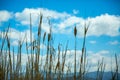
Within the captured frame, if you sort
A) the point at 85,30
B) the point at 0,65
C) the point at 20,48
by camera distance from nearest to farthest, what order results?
the point at 85,30 < the point at 0,65 < the point at 20,48

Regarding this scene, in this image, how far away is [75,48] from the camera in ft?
9.57

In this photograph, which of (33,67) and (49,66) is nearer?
(33,67)

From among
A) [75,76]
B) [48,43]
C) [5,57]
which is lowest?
[75,76]

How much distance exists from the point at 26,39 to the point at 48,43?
0.34m

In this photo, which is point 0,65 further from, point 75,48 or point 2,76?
point 75,48

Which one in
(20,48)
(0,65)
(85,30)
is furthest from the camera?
(20,48)

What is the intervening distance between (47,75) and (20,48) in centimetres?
53

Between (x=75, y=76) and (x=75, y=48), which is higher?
(x=75, y=48)

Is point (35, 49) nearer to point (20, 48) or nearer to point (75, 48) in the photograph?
point (20, 48)

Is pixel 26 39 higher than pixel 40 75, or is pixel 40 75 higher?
pixel 26 39

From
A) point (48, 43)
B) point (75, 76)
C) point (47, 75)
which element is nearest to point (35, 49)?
point (48, 43)

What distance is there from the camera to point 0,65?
9.45ft

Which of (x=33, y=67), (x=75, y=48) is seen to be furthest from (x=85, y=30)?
(x=33, y=67)

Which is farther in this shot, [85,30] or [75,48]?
[75,48]
